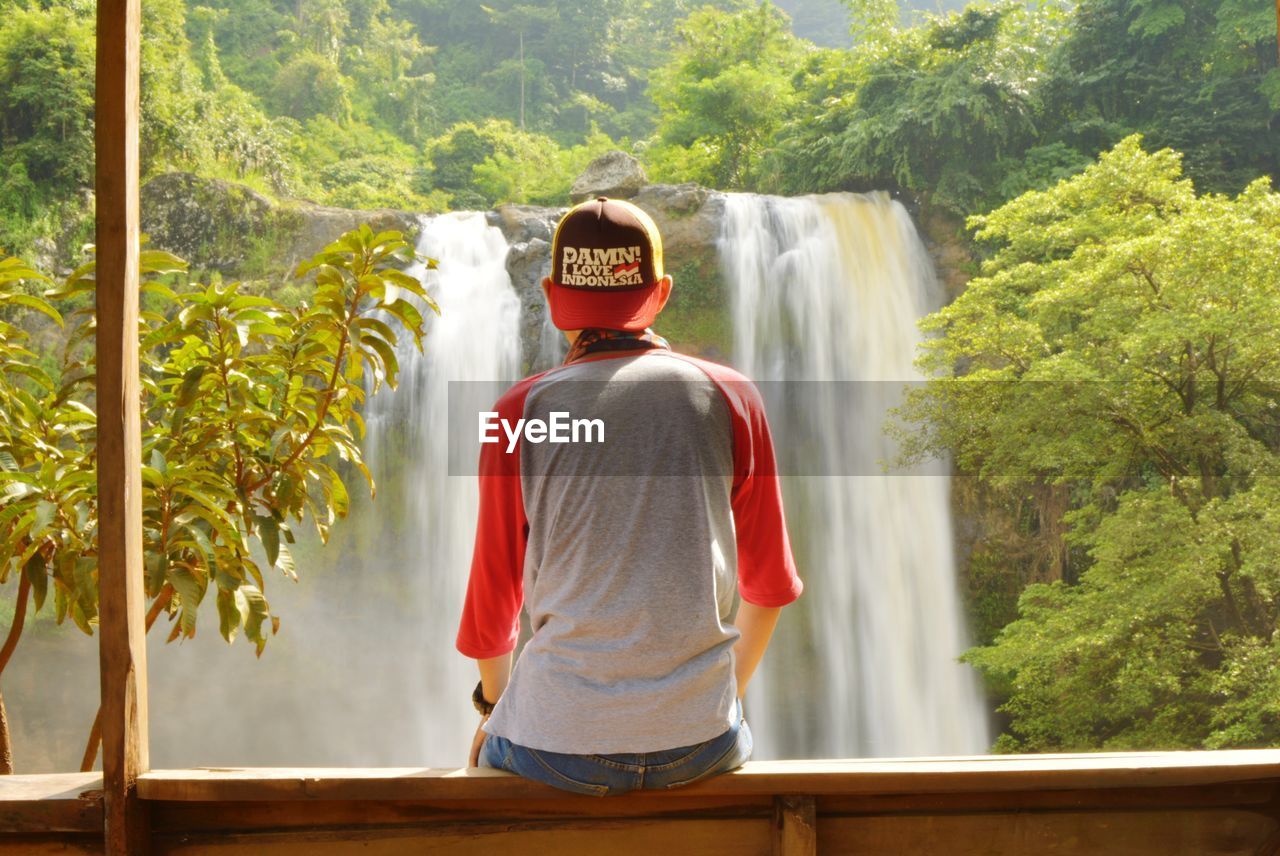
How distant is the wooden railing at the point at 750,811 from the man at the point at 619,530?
0.46ft

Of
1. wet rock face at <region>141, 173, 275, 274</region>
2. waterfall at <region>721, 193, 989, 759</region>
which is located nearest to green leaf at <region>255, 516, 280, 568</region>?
waterfall at <region>721, 193, 989, 759</region>

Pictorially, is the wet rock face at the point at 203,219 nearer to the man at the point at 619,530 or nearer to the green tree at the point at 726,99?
the green tree at the point at 726,99

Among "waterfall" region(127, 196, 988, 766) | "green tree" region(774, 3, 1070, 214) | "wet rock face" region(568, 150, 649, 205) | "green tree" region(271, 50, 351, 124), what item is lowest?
"waterfall" region(127, 196, 988, 766)

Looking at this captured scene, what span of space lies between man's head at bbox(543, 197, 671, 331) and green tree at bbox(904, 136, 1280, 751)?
6058 mm

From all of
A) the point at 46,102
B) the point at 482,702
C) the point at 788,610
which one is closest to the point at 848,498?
the point at 788,610

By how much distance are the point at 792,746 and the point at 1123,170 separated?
443 centimetres

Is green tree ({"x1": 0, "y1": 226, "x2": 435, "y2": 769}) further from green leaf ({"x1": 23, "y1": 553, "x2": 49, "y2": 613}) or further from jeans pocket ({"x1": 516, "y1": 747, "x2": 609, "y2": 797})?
jeans pocket ({"x1": 516, "y1": 747, "x2": 609, "y2": 797})

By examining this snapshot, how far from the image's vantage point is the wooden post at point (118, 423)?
1372 mm

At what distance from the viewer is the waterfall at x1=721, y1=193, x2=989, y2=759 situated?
8312mm

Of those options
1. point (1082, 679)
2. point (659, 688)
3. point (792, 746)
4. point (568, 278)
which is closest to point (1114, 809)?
point (659, 688)

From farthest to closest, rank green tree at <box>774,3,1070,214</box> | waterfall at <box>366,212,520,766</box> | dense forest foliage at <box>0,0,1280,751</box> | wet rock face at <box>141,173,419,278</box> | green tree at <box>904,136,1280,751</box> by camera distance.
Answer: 1. green tree at <box>774,3,1070,214</box>
2. wet rock face at <box>141,173,419,278</box>
3. waterfall at <box>366,212,520,766</box>
4. dense forest foliage at <box>0,0,1280,751</box>
5. green tree at <box>904,136,1280,751</box>

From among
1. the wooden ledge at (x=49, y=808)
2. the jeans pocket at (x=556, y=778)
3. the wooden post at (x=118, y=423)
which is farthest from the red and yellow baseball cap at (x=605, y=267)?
the wooden ledge at (x=49, y=808)

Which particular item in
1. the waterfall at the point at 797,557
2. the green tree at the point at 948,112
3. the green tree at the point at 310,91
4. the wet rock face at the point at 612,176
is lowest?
the waterfall at the point at 797,557

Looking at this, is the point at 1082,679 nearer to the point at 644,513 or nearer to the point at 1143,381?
the point at 1143,381
